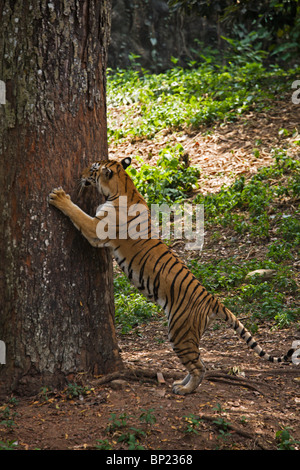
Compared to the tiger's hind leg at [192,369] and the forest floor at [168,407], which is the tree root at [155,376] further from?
the tiger's hind leg at [192,369]

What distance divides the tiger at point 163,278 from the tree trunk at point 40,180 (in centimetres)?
34

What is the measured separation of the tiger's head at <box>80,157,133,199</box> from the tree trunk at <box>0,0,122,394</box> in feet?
0.47

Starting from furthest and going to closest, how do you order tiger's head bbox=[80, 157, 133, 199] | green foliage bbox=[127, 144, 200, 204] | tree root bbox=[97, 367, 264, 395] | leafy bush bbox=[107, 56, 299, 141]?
leafy bush bbox=[107, 56, 299, 141] → green foliage bbox=[127, 144, 200, 204] → tree root bbox=[97, 367, 264, 395] → tiger's head bbox=[80, 157, 133, 199]

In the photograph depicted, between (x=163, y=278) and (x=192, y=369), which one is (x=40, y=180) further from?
(x=192, y=369)

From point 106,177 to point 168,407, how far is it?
185cm

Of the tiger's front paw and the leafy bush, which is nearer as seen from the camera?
the tiger's front paw

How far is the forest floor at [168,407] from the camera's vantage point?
3.59m

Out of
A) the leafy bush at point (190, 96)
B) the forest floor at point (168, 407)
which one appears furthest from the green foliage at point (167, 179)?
the forest floor at point (168, 407)

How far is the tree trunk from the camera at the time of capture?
3.95 metres

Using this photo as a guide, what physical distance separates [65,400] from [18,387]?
350 mm

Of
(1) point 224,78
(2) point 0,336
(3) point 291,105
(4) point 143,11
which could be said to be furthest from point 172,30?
(2) point 0,336

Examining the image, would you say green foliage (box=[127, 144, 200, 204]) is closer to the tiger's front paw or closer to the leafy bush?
the leafy bush

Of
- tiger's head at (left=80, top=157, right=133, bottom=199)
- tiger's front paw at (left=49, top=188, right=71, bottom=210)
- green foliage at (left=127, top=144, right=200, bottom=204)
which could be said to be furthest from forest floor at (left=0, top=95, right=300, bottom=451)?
green foliage at (left=127, top=144, right=200, bottom=204)

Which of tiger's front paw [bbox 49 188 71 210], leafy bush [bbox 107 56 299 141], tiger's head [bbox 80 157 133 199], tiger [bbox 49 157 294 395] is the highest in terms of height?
leafy bush [bbox 107 56 299 141]
